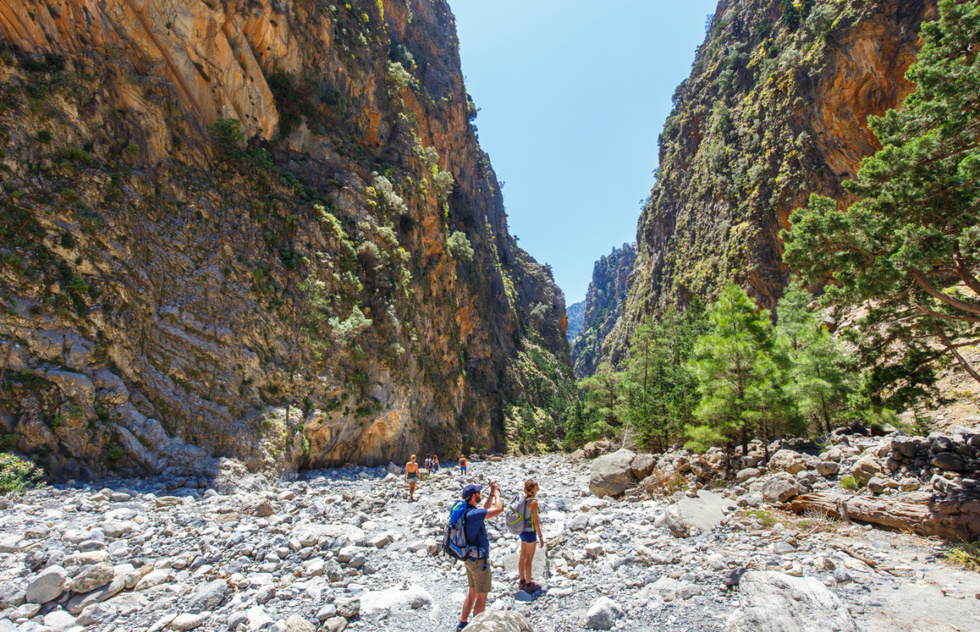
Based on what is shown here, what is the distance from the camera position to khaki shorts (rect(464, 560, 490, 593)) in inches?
204

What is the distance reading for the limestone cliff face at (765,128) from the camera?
3028 cm

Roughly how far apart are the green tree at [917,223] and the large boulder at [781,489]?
2.56 m

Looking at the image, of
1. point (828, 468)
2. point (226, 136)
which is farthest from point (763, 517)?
point (226, 136)

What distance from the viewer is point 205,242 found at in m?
16.3

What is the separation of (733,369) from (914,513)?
27.2 feet

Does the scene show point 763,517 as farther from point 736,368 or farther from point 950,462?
point 736,368

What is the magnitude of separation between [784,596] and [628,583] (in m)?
2.26

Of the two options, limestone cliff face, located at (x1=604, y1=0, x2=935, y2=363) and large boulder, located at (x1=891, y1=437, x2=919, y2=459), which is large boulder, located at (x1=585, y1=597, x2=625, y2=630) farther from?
limestone cliff face, located at (x1=604, y1=0, x2=935, y2=363)

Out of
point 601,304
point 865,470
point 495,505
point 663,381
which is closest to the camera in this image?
point 495,505

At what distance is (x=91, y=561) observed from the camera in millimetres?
5875

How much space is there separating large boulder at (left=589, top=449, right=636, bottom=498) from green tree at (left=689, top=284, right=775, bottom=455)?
10.6 feet

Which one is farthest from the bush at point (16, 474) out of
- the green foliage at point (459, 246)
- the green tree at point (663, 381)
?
the green foliage at point (459, 246)

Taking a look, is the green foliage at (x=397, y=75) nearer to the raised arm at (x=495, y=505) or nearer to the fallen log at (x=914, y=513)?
the raised arm at (x=495, y=505)

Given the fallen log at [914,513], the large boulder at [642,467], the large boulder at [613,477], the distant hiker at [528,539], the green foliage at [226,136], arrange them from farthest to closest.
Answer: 1. the green foliage at [226,136]
2. the large boulder at [642,467]
3. the large boulder at [613,477]
4. the fallen log at [914,513]
5. the distant hiker at [528,539]
